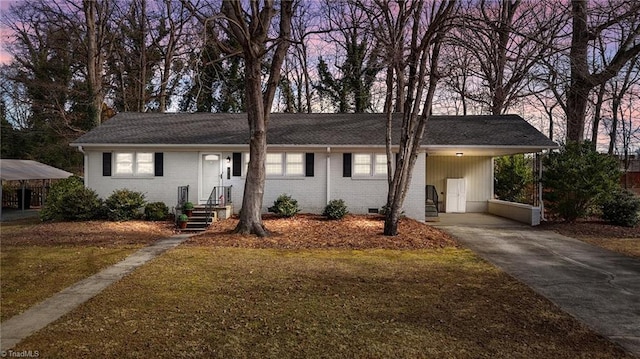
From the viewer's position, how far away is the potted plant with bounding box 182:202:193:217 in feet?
47.1

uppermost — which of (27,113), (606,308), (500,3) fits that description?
(500,3)

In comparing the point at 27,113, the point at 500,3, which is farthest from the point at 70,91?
the point at 500,3

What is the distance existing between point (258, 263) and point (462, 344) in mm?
5071

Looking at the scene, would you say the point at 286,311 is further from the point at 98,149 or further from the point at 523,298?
the point at 98,149

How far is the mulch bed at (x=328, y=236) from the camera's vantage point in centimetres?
1096

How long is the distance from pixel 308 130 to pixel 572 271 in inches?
443

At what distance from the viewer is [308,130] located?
17328mm

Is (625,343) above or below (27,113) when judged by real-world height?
below

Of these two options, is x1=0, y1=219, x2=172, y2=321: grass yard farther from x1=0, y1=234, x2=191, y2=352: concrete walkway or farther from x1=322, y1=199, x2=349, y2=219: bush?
x1=322, y1=199, x2=349, y2=219: bush

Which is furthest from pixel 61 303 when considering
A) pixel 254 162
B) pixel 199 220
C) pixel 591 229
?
pixel 591 229

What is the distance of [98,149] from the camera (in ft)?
52.7

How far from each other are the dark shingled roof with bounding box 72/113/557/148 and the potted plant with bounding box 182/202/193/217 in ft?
8.76

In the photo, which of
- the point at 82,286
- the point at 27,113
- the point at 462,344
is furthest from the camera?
the point at 27,113

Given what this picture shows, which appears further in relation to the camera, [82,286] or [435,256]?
[435,256]
